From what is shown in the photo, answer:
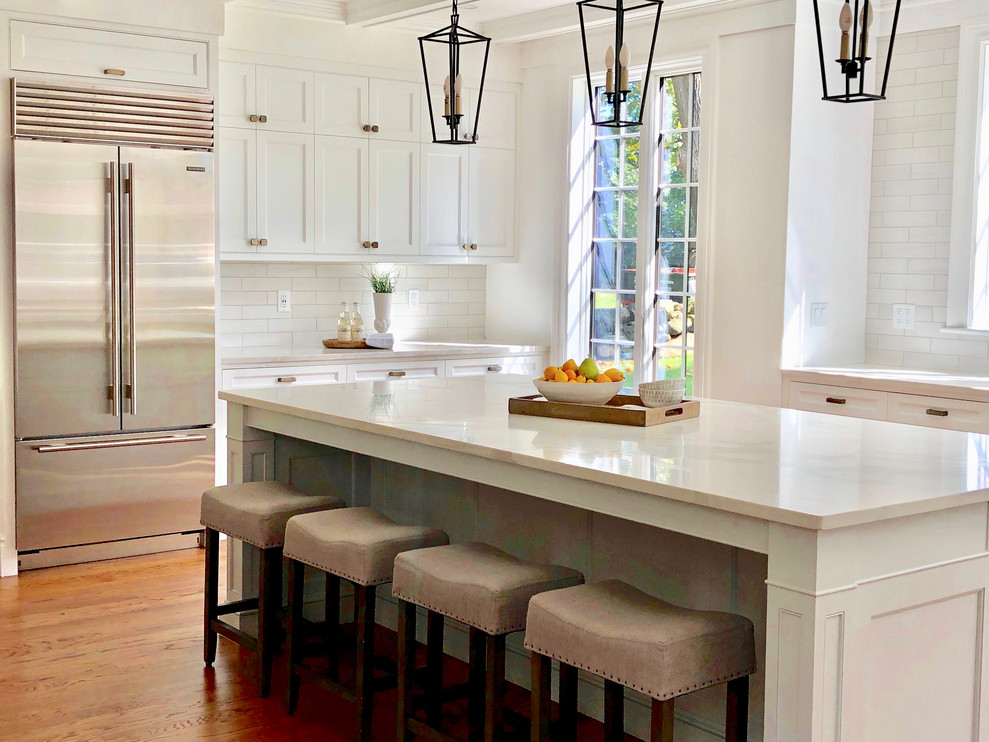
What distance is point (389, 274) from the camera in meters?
6.34

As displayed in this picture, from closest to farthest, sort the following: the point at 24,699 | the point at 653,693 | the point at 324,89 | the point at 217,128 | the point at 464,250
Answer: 1. the point at 653,693
2. the point at 24,699
3. the point at 217,128
4. the point at 324,89
5. the point at 464,250

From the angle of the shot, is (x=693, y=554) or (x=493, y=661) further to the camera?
(x=693, y=554)

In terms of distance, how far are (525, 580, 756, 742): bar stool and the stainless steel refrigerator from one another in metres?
3.00

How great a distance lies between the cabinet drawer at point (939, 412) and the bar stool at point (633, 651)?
2224 millimetres

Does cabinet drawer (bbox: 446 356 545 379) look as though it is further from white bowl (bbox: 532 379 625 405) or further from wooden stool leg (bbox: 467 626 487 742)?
wooden stool leg (bbox: 467 626 487 742)

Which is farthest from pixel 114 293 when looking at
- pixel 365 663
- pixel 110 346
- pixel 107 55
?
pixel 365 663

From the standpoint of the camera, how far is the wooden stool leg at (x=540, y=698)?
98.0 inches

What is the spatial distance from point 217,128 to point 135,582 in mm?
2073

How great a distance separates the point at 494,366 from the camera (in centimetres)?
611

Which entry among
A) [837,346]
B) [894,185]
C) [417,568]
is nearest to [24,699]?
[417,568]

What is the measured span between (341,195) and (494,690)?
361cm

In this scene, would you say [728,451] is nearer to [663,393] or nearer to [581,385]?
[663,393]

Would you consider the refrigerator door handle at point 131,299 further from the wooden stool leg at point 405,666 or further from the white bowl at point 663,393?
the white bowl at point 663,393

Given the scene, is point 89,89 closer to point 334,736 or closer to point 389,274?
point 389,274
